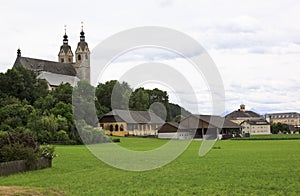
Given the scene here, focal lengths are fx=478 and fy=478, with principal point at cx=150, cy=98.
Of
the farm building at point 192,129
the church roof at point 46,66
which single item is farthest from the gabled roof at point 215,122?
the church roof at point 46,66

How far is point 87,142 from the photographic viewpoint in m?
71.0

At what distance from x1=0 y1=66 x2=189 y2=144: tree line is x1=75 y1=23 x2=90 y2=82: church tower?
3182 cm

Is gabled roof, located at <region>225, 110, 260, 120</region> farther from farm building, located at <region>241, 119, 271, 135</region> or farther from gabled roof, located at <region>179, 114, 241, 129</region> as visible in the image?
gabled roof, located at <region>179, 114, 241, 129</region>

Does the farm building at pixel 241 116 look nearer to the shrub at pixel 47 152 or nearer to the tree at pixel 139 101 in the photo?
the tree at pixel 139 101

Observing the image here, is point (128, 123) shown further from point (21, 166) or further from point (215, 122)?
point (21, 166)

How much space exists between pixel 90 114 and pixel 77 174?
64.2 meters

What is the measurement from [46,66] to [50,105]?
5671cm

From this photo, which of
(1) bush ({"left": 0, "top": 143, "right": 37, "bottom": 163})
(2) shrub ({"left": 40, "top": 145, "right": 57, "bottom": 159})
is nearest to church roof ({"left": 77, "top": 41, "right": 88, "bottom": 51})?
(2) shrub ({"left": 40, "top": 145, "right": 57, "bottom": 159})

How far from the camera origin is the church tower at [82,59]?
156250mm

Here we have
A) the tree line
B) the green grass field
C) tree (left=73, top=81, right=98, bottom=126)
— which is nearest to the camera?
the green grass field

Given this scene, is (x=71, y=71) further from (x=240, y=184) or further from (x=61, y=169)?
(x=240, y=184)

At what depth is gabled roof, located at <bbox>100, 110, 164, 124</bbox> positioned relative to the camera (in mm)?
106000

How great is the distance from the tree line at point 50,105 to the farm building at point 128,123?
282 cm

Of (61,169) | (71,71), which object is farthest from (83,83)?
(61,169)
